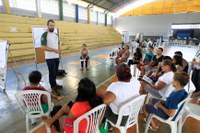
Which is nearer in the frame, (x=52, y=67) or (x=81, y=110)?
(x=81, y=110)

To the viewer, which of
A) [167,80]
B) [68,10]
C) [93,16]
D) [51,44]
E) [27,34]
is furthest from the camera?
[93,16]

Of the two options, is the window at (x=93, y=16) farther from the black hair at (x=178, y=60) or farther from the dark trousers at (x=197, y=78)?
the dark trousers at (x=197, y=78)

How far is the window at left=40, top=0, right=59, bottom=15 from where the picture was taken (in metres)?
9.41

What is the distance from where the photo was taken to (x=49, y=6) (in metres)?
9.95

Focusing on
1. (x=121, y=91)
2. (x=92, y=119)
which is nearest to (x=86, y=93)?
(x=92, y=119)

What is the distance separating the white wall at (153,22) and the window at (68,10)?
10323 millimetres

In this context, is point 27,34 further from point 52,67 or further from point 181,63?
point 181,63

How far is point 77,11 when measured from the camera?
41.9 feet

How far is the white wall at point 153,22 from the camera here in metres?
17.0

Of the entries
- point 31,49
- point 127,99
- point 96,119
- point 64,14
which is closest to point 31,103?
point 96,119

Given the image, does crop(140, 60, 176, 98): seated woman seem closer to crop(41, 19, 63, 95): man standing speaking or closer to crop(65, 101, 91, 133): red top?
crop(65, 101, 91, 133): red top

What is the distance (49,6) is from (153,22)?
14598mm

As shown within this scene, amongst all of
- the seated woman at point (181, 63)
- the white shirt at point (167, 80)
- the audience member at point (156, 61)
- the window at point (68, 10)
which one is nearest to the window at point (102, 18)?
the window at point (68, 10)

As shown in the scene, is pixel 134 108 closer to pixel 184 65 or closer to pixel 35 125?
pixel 35 125
